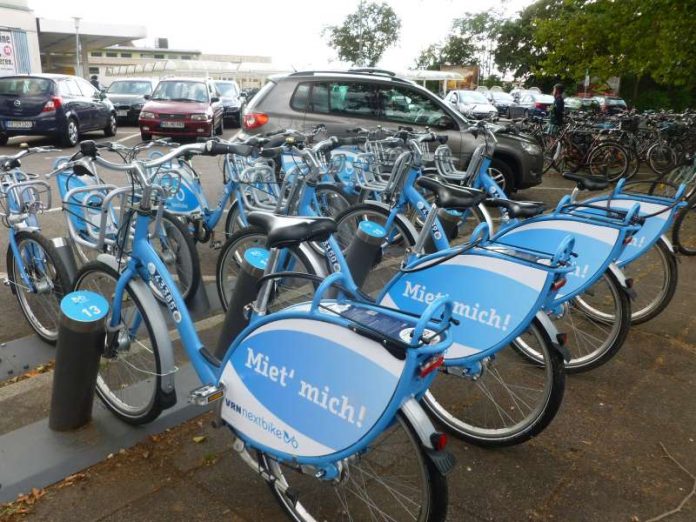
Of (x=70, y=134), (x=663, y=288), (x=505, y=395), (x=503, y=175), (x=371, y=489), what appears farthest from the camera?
(x=70, y=134)

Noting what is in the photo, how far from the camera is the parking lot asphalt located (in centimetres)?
231

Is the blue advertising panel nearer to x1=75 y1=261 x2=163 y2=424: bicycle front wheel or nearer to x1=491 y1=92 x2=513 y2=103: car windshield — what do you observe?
x1=75 y1=261 x2=163 y2=424: bicycle front wheel

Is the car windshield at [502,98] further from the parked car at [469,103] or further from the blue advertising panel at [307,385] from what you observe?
the blue advertising panel at [307,385]

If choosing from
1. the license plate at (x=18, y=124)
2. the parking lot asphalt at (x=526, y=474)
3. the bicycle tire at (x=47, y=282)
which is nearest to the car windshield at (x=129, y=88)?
the license plate at (x=18, y=124)

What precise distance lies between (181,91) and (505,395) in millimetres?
14047

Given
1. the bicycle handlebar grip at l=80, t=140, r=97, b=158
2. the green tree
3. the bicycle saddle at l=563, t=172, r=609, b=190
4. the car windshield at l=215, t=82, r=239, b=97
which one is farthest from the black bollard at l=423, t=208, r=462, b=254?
the green tree

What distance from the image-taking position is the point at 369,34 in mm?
48219

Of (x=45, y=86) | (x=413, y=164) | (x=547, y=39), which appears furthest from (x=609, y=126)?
(x=45, y=86)

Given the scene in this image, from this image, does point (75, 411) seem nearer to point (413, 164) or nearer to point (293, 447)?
point (293, 447)

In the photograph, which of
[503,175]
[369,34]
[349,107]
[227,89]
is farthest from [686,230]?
[369,34]

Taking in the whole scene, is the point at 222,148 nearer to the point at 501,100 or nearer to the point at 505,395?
the point at 505,395

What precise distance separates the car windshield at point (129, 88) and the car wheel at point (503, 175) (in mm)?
14276

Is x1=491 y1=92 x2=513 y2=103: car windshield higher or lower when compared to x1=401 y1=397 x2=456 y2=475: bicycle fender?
higher

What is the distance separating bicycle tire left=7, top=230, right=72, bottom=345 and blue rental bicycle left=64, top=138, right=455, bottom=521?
1.02m
